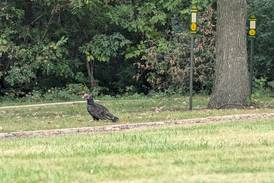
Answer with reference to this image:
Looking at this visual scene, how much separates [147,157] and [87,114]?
343 inches

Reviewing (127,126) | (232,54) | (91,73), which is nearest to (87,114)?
(127,126)

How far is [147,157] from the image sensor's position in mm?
9562

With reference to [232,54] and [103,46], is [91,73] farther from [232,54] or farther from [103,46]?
[232,54]

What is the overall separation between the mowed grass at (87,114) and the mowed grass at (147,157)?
7.84 feet

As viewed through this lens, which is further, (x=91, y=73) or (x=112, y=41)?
(x=91, y=73)

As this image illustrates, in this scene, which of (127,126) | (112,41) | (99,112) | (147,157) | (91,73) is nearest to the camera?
(147,157)

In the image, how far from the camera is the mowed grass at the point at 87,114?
15359 millimetres

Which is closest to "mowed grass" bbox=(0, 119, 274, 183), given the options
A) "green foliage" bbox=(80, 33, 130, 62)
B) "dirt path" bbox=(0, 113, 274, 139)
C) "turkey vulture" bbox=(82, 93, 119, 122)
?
"dirt path" bbox=(0, 113, 274, 139)

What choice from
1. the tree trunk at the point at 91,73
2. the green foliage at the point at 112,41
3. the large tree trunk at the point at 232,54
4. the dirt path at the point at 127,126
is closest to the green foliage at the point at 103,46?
the green foliage at the point at 112,41

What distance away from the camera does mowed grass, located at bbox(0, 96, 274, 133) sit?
15.4m

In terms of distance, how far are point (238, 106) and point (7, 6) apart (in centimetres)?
1101

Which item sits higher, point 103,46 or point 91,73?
point 103,46

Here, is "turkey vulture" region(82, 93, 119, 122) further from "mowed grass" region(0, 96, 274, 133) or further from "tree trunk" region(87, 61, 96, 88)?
"tree trunk" region(87, 61, 96, 88)

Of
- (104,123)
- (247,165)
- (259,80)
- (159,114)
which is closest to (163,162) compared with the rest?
(247,165)
